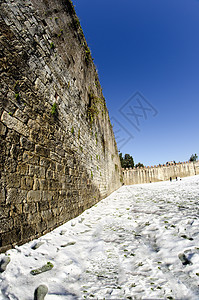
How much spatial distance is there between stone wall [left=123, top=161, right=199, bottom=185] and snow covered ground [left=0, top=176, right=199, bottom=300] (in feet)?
57.6

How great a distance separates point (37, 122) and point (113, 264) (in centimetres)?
223

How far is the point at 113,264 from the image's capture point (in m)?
1.76

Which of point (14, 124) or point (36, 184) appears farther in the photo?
point (36, 184)

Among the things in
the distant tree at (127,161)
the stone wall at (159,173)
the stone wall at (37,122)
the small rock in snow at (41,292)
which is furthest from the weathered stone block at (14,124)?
the distant tree at (127,161)

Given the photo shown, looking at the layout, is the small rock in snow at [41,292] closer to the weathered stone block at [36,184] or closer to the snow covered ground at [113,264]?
the snow covered ground at [113,264]

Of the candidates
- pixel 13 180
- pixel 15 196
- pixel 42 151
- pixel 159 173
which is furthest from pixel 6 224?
pixel 159 173

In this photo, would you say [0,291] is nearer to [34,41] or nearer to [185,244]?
[185,244]

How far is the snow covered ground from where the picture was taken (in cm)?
130

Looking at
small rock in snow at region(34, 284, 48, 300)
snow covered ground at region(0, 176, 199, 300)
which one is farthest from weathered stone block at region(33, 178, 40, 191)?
small rock in snow at region(34, 284, 48, 300)

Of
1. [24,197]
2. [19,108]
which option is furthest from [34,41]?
[24,197]

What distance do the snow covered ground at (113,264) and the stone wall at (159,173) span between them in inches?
691

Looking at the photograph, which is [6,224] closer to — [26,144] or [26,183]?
[26,183]

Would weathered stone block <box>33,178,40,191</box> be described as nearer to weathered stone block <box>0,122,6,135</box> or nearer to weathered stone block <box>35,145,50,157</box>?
weathered stone block <box>35,145,50,157</box>

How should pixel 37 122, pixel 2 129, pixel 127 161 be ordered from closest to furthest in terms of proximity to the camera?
pixel 2 129, pixel 37 122, pixel 127 161
